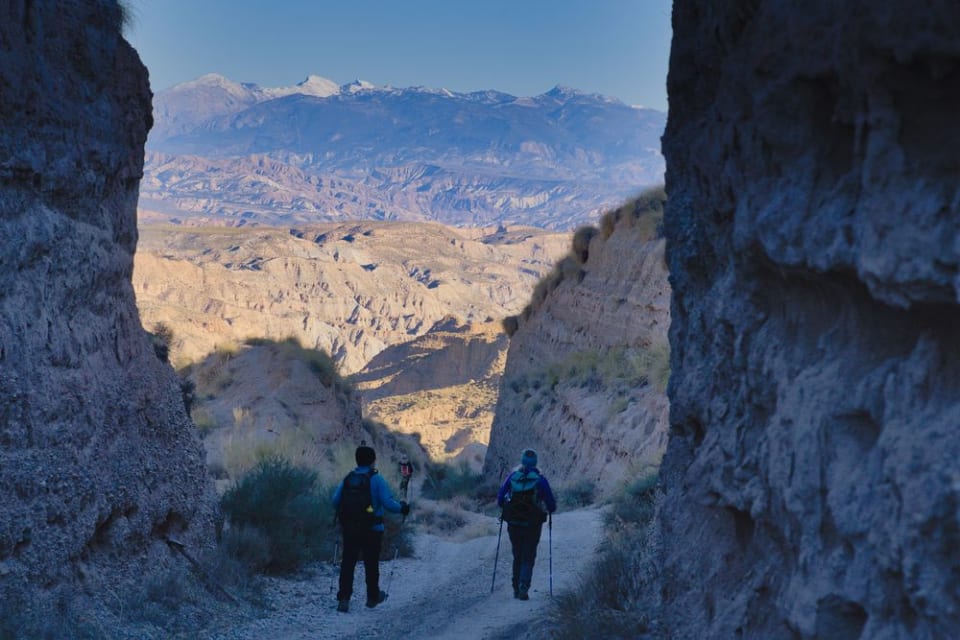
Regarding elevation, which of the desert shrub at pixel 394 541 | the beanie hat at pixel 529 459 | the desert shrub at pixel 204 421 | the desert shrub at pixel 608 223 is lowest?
the desert shrub at pixel 204 421

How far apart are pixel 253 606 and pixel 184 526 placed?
1054 mm

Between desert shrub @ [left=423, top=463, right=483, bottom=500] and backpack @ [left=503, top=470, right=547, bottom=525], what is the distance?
16939 mm

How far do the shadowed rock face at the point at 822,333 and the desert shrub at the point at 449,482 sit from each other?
21.6 meters

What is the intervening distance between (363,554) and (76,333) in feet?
10.6

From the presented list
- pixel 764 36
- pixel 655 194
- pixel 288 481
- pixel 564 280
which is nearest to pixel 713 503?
pixel 764 36

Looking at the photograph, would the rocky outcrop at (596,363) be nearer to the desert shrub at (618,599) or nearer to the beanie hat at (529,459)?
the beanie hat at (529,459)

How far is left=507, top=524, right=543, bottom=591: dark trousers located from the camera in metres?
10.7

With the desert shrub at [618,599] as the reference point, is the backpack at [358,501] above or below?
above

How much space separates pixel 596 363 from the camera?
28.6 metres

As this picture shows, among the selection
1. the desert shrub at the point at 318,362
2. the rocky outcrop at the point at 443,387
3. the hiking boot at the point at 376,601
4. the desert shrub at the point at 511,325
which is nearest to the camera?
the hiking boot at the point at 376,601

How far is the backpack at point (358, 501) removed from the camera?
9430mm

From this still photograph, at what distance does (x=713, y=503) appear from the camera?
6.18 metres

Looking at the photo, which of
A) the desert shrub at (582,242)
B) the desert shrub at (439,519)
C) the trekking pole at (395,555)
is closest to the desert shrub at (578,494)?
the desert shrub at (439,519)

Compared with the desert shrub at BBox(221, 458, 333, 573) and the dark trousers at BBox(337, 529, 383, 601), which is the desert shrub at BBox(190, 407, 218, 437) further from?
the dark trousers at BBox(337, 529, 383, 601)
